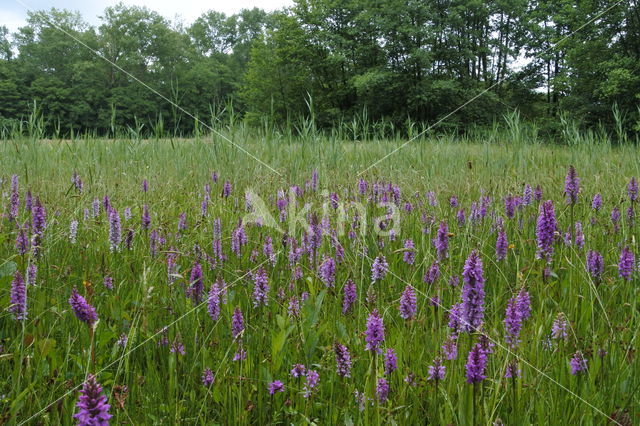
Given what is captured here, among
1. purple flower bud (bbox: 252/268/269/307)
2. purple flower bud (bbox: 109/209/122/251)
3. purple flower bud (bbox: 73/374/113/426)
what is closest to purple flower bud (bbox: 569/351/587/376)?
purple flower bud (bbox: 252/268/269/307)

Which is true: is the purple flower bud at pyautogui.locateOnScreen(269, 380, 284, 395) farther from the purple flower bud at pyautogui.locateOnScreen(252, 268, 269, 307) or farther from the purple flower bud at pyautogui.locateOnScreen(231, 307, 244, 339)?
the purple flower bud at pyautogui.locateOnScreen(252, 268, 269, 307)

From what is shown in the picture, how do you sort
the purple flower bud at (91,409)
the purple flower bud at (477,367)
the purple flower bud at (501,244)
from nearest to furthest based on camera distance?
the purple flower bud at (91,409)
the purple flower bud at (477,367)
the purple flower bud at (501,244)

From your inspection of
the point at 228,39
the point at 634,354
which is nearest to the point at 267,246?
the point at 634,354

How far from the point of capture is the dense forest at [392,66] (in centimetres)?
2217

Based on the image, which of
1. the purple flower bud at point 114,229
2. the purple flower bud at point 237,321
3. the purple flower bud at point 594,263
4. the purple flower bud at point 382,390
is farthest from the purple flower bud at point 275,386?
the purple flower bud at point 594,263

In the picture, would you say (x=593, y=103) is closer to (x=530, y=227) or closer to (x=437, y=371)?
(x=530, y=227)

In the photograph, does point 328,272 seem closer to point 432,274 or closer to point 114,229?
point 432,274

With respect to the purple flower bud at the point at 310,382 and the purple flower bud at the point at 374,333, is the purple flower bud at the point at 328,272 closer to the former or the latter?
the purple flower bud at the point at 310,382

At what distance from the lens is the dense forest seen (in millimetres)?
22172

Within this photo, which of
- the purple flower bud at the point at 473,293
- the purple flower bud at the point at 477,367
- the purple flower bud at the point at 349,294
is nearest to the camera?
the purple flower bud at the point at 477,367

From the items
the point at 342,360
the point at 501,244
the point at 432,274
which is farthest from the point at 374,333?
the point at 501,244

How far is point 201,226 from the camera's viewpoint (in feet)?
10.6

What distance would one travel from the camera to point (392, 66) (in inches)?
1281

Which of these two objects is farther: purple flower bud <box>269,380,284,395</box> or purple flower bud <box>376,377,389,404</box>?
purple flower bud <box>269,380,284,395</box>
